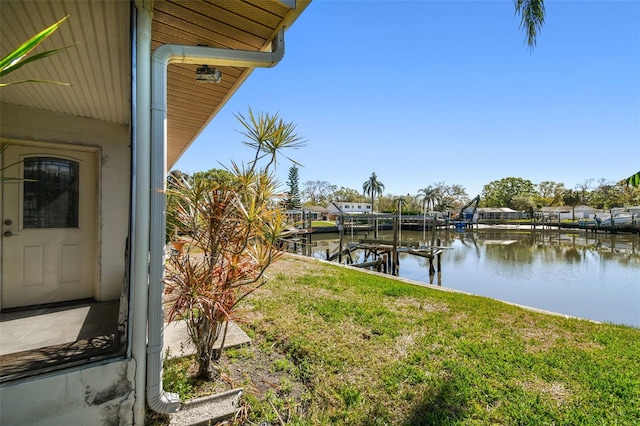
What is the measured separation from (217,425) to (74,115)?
3894 millimetres

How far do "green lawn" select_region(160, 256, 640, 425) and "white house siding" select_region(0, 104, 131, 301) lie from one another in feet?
6.49

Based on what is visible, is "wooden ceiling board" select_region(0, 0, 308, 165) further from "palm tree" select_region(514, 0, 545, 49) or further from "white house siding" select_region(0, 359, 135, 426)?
"palm tree" select_region(514, 0, 545, 49)

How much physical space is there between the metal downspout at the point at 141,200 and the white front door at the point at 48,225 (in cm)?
254

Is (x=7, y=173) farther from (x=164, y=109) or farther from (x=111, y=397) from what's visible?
(x=111, y=397)

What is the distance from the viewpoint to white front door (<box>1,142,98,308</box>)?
10.7ft

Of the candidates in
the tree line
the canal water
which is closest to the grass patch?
the canal water

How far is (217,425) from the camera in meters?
1.99

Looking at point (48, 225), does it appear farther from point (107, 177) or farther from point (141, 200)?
point (141, 200)

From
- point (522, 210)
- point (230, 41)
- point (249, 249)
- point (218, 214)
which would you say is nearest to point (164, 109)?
point (218, 214)

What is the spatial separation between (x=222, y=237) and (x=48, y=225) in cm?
277

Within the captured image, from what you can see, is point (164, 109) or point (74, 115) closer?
point (164, 109)

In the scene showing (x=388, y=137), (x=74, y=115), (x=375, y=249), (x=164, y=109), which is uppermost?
(x=388, y=137)

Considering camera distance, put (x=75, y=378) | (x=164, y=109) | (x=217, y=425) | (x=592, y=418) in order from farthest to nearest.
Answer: (x=592, y=418)
(x=217, y=425)
(x=164, y=109)
(x=75, y=378)

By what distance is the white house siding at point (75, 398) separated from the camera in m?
1.51
